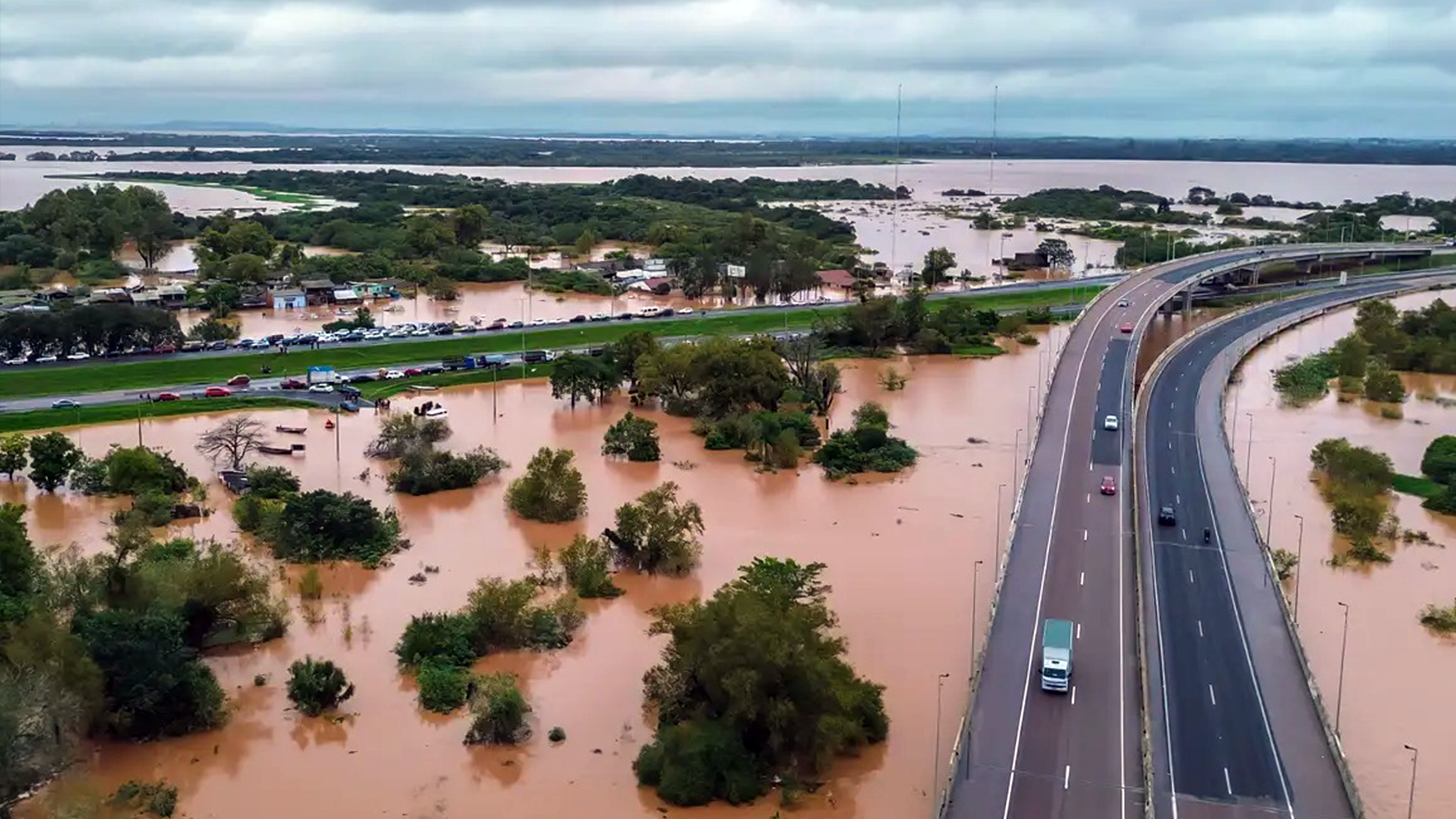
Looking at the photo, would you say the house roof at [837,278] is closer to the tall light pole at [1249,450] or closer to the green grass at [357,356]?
the green grass at [357,356]

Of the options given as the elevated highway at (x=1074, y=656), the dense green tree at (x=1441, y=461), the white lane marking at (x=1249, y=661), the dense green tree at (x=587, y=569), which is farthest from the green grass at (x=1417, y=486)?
the dense green tree at (x=587, y=569)

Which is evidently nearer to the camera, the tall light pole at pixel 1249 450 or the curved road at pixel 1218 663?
the curved road at pixel 1218 663

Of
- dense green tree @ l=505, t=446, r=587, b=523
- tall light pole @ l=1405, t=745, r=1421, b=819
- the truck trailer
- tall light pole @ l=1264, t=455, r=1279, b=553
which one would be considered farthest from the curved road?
dense green tree @ l=505, t=446, r=587, b=523

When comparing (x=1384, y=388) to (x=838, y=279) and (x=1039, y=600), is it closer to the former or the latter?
(x=1039, y=600)

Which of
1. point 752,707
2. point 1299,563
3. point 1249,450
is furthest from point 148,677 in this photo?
point 1249,450

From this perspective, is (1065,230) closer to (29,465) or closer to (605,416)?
(605,416)
